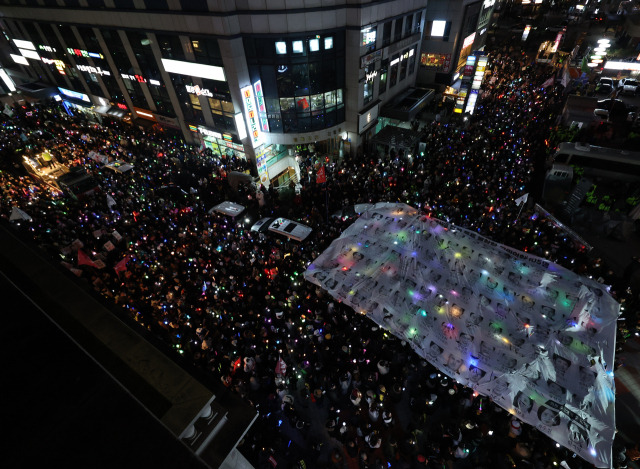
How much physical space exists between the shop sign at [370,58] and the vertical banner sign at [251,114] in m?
8.17

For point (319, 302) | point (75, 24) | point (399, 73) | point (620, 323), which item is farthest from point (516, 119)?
point (75, 24)

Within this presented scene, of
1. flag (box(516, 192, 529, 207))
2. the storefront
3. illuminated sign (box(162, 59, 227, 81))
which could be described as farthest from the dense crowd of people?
illuminated sign (box(162, 59, 227, 81))

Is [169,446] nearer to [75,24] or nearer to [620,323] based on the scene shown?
[620,323]

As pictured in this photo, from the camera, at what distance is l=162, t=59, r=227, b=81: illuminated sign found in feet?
65.5

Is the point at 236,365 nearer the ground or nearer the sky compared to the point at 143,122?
nearer the ground

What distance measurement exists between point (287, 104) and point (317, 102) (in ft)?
7.26

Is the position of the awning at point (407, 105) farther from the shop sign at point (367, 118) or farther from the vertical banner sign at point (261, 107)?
the vertical banner sign at point (261, 107)

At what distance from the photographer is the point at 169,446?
2.42 m

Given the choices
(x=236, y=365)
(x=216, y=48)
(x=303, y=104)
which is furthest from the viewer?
(x=303, y=104)

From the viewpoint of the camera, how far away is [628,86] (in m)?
26.7

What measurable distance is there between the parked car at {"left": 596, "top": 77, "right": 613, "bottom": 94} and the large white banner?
93.7ft

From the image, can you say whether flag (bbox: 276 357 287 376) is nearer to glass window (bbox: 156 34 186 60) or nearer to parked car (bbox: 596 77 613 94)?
glass window (bbox: 156 34 186 60)

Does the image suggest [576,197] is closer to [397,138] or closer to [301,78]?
[397,138]

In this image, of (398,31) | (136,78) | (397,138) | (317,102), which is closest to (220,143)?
(317,102)
